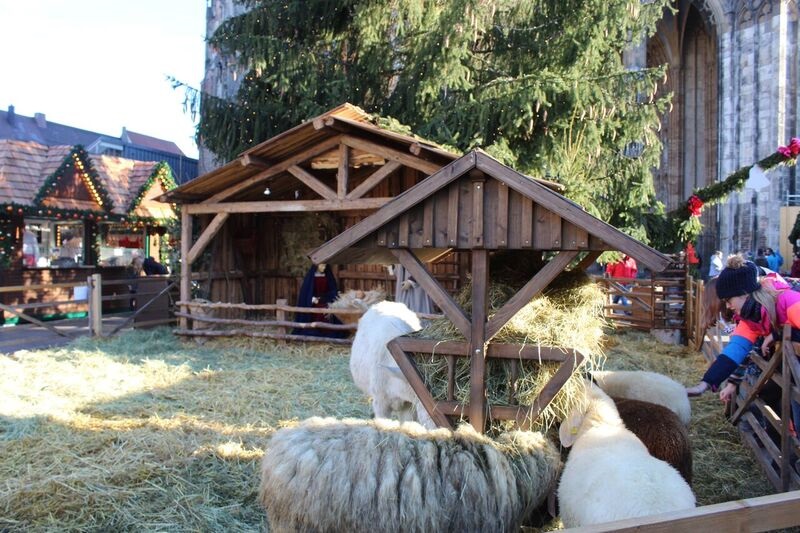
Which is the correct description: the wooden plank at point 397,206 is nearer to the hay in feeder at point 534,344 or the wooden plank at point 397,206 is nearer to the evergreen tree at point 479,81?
the hay in feeder at point 534,344

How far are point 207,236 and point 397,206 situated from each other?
8.74 meters

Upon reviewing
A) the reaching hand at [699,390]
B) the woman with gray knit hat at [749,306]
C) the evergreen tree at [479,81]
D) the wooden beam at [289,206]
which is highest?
the evergreen tree at [479,81]

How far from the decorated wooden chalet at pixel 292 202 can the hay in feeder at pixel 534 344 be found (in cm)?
535

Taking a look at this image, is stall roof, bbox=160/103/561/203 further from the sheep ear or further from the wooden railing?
the sheep ear

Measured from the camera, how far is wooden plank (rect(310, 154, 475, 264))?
3715 millimetres

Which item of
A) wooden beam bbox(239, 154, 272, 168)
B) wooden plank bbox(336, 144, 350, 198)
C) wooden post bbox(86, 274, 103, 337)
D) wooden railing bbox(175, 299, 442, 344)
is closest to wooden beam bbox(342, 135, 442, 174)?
wooden plank bbox(336, 144, 350, 198)

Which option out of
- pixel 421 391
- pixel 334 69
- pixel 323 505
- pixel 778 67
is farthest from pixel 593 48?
pixel 778 67

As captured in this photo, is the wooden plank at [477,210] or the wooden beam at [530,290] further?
the wooden plank at [477,210]

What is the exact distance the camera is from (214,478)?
489 cm

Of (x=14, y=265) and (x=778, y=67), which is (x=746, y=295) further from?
(x=778, y=67)

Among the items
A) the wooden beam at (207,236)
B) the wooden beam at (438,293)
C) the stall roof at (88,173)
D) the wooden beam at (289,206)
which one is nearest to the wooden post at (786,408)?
the wooden beam at (438,293)

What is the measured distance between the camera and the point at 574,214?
3482 mm

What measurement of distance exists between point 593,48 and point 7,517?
13.0 meters

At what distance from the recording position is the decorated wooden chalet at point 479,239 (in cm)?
359
